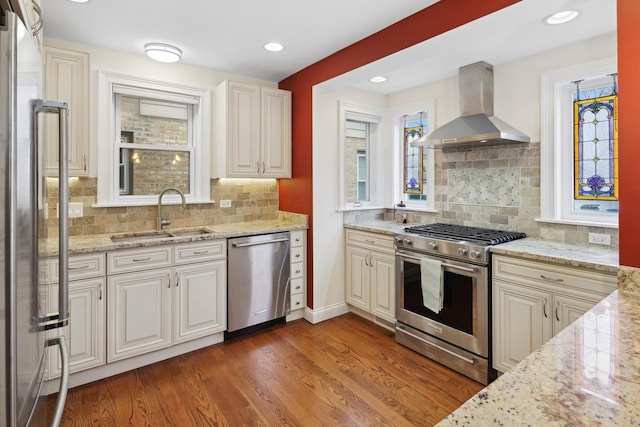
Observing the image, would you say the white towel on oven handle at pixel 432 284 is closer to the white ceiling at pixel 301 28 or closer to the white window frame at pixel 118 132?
the white ceiling at pixel 301 28

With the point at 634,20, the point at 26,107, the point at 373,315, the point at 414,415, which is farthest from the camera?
the point at 373,315

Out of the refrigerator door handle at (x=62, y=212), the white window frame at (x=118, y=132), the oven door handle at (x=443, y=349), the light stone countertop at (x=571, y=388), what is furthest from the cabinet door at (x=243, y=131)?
the light stone countertop at (x=571, y=388)

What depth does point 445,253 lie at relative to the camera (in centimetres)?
271

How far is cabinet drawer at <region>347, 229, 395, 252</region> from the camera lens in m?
3.32

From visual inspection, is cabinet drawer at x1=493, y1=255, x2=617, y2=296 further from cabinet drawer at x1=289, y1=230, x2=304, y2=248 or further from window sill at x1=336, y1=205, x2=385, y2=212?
cabinet drawer at x1=289, y1=230, x2=304, y2=248

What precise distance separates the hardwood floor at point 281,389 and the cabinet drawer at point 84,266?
0.76m

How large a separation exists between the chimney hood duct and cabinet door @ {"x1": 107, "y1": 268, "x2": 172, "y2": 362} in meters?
2.48

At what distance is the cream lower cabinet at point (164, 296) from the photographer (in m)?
2.60

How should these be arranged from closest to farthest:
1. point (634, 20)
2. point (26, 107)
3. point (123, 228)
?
point (26, 107)
point (634, 20)
point (123, 228)

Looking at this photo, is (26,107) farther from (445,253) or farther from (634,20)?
(445,253)

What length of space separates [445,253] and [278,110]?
7.10 feet

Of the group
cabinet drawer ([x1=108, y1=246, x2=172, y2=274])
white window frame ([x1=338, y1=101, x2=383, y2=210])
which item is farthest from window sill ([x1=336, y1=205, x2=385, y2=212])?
cabinet drawer ([x1=108, y1=246, x2=172, y2=274])

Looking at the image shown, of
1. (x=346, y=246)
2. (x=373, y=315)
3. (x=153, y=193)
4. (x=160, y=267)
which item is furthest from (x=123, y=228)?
(x=373, y=315)

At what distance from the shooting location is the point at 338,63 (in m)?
3.10
